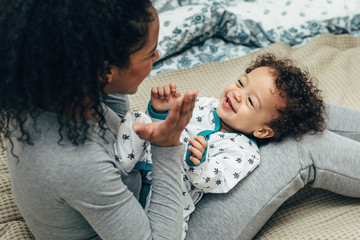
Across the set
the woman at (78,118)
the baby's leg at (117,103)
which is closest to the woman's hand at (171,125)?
the woman at (78,118)

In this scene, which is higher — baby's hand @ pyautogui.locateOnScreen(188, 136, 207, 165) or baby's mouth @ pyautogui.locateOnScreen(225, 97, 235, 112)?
baby's hand @ pyautogui.locateOnScreen(188, 136, 207, 165)

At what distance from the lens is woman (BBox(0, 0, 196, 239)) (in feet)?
1.99

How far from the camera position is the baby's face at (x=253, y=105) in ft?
3.91

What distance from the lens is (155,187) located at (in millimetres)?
822

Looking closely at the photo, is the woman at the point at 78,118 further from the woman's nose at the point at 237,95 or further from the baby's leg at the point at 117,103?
Result: the woman's nose at the point at 237,95

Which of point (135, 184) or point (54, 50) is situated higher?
point (54, 50)

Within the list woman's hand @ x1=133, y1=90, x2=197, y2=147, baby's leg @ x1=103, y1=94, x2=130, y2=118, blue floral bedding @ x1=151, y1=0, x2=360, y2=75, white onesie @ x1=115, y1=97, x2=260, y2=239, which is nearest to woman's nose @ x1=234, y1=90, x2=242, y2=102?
white onesie @ x1=115, y1=97, x2=260, y2=239

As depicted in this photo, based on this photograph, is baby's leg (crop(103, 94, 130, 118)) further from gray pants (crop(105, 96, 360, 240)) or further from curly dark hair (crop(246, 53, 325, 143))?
curly dark hair (crop(246, 53, 325, 143))

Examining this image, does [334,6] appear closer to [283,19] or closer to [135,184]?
[283,19]

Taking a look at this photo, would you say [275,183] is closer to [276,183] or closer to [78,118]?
[276,183]

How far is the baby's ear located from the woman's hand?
19.8 inches

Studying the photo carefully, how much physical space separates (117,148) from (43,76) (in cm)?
28

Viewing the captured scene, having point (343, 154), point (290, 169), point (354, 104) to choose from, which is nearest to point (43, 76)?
point (290, 169)

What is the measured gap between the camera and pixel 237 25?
1938 millimetres
